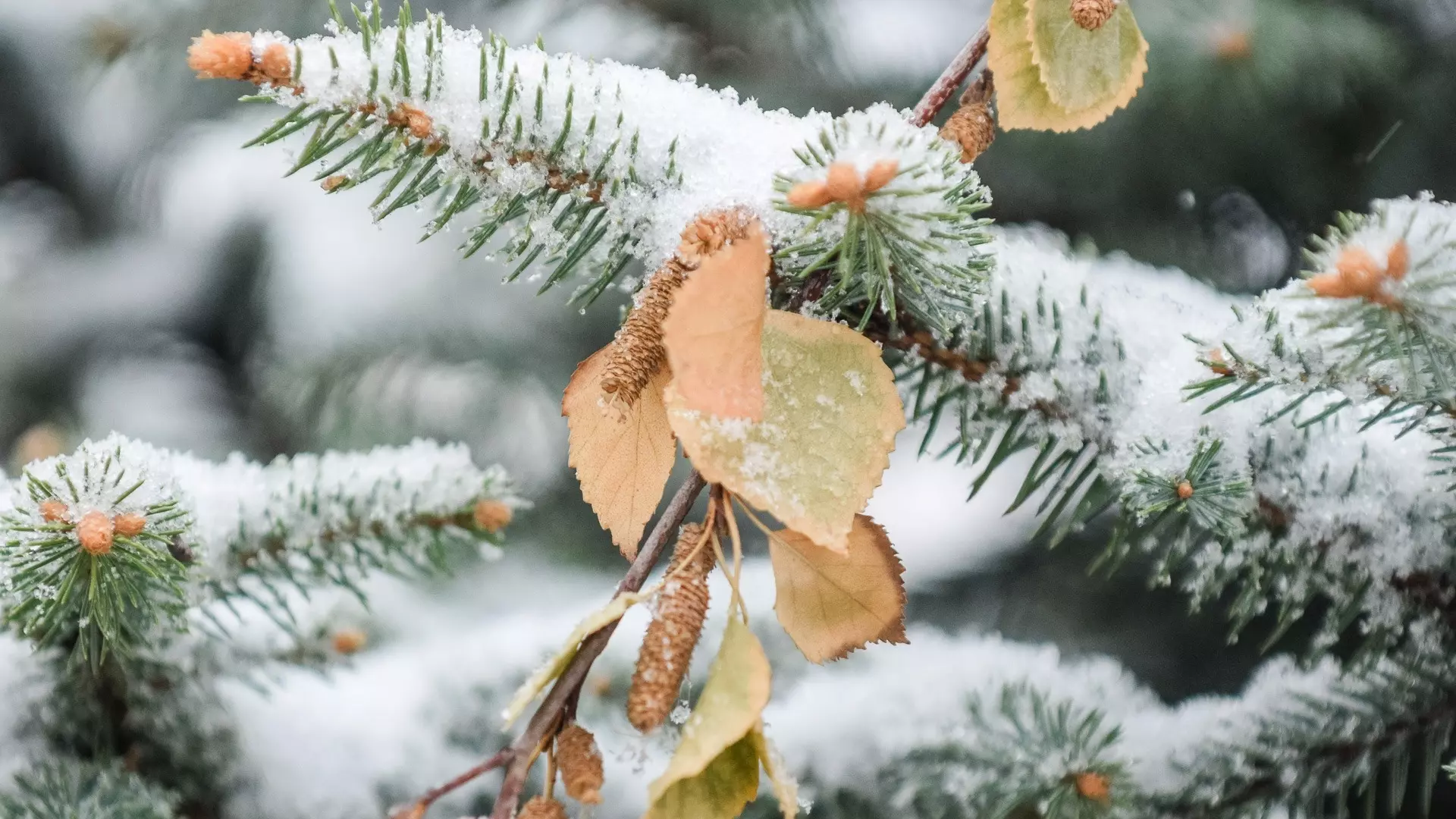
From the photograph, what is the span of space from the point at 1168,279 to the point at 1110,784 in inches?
9.8

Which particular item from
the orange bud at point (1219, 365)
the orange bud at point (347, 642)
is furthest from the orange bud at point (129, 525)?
the orange bud at point (1219, 365)

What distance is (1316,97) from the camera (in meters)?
0.62

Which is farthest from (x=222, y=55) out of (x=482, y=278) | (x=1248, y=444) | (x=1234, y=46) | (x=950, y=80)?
(x=482, y=278)

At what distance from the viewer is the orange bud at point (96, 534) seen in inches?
11.4

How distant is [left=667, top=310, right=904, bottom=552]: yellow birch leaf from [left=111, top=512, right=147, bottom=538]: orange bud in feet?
0.63

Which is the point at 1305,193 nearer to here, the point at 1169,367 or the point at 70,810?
the point at 1169,367

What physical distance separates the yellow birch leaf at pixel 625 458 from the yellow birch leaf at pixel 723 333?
0.05 meters

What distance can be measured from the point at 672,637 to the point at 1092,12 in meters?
0.20

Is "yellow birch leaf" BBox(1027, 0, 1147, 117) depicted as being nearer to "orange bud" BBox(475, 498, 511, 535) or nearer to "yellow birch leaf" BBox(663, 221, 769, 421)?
"yellow birch leaf" BBox(663, 221, 769, 421)

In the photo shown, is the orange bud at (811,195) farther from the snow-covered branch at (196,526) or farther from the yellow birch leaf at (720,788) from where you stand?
the snow-covered branch at (196,526)

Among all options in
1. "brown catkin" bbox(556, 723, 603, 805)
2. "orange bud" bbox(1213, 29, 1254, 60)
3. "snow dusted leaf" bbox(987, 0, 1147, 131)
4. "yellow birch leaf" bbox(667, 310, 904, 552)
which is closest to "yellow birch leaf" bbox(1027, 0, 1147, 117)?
"snow dusted leaf" bbox(987, 0, 1147, 131)

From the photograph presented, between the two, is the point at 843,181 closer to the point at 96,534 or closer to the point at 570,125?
the point at 570,125

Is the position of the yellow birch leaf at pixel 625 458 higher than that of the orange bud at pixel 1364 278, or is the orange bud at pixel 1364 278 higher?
the orange bud at pixel 1364 278

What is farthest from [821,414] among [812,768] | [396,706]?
[396,706]
